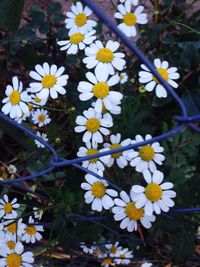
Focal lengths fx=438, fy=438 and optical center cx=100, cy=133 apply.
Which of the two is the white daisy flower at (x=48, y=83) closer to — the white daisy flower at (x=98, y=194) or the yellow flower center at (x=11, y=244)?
the white daisy flower at (x=98, y=194)

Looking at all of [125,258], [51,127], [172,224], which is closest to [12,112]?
[51,127]

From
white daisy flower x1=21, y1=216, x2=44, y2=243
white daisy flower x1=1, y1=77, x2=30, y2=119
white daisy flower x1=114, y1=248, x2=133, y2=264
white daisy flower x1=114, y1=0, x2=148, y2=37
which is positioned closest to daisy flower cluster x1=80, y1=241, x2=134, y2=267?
white daisy flower x1=114, y1=248, x2=133, y2=264

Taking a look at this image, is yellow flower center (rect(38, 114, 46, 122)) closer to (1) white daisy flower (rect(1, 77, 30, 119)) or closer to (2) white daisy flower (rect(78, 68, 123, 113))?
(1) white daisy flower (rect(1, 77, 30, 119))

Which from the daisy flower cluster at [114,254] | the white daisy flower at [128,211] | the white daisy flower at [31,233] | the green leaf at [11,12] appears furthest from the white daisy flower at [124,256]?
the green leaf at [11,12]

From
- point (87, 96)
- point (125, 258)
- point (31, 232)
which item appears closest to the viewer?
point (87, 96)

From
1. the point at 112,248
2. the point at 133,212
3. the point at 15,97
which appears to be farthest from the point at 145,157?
the point at 112,248

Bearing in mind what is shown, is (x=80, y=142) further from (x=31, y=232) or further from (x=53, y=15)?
(x=53, y=15)
